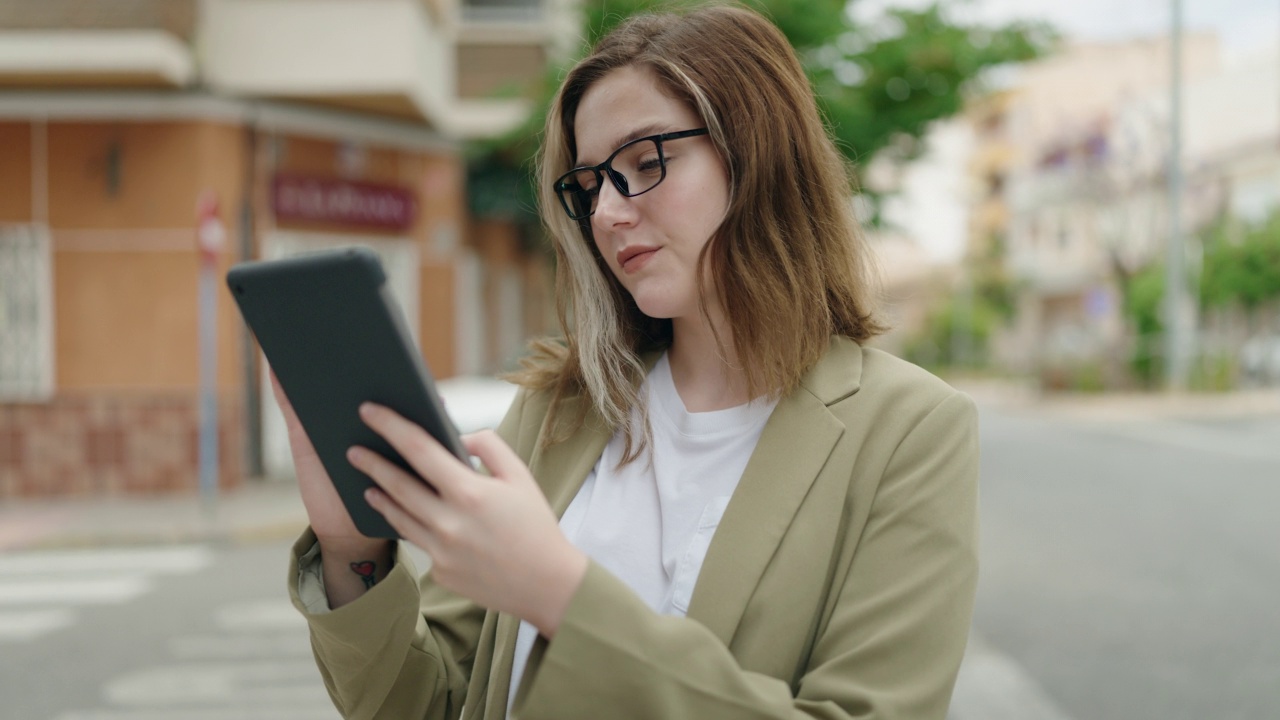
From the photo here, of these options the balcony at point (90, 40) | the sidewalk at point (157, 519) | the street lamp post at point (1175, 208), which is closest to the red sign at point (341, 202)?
the balcony at point (90, 40)

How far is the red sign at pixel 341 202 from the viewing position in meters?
12.1

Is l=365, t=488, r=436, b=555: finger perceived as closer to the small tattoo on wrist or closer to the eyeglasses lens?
the small tattoo on wrist

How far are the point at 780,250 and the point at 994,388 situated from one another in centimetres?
3804

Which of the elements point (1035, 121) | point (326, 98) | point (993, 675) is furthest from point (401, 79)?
point (1035, 121)

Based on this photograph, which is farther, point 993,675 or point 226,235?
point 226,235

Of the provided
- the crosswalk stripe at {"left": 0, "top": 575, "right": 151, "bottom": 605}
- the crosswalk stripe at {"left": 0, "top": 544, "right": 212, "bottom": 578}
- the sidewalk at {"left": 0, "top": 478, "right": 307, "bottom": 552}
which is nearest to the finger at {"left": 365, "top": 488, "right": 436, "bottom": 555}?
the crosswalk stripe at {"left": 0, "top": 575, "right": 151, "bottom": 605}

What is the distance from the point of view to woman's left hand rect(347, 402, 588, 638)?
3.32 ft

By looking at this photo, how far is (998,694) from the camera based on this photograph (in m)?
4.73

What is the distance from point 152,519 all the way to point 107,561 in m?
1.54

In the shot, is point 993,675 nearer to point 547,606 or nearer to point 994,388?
point 547,606

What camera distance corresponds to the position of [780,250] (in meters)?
1.44

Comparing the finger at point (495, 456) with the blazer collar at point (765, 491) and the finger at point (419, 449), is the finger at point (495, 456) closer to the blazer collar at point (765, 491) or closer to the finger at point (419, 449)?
the finger at point (419, 449)

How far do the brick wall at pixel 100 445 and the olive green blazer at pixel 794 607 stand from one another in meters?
10.5

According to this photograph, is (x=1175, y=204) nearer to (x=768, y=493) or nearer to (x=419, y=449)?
(x=768, y=493)
